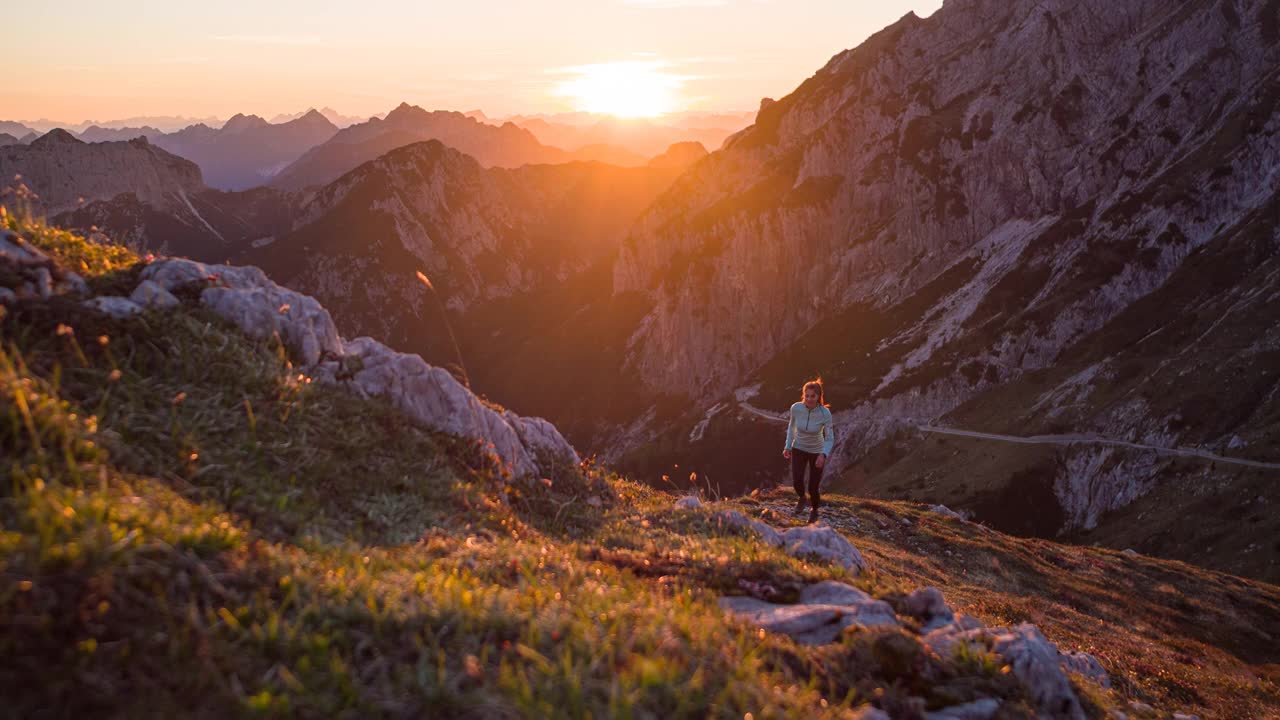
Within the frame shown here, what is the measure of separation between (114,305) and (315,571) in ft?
21.6

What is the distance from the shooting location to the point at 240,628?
5664mm

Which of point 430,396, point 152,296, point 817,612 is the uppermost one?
point 152,296

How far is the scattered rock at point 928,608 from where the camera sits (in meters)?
9.95

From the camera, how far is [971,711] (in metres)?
7.68

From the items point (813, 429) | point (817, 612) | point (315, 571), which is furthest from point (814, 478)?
point (315, 571)

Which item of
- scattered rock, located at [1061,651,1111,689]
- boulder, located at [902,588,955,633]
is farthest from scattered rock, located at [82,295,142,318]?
scattered rock, located at [1061,651,1111,689]

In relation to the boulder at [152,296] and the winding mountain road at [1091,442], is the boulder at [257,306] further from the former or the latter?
the winding mountain road at [1091,442]

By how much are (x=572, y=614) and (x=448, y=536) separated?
3.18m

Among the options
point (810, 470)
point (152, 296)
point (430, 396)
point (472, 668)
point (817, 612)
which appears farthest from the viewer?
point (810, 470)

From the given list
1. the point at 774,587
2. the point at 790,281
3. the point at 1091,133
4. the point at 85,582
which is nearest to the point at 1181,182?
the point at 1091,133

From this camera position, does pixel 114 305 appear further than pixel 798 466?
No

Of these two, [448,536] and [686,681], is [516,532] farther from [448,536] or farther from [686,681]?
[686,681]

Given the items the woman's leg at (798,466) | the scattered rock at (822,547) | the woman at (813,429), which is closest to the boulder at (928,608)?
the scattered rock at (822,547)

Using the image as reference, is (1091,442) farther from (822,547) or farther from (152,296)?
(152,296)
